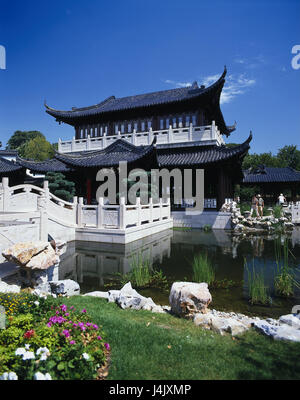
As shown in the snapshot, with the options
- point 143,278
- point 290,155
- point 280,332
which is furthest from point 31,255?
point 290,155

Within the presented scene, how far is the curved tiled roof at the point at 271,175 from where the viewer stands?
27312mm

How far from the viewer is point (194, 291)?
12.4 feet

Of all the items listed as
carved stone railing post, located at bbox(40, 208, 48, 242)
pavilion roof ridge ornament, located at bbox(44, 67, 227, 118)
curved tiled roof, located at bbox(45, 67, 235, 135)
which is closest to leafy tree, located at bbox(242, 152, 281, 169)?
curved tiled roof, located at bbox(45, 67, 235, 135)

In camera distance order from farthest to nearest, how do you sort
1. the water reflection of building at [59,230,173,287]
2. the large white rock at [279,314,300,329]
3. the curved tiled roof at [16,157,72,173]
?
the curved tiled roof at [16,157,72,173] → the water reflection of building at [59,230,173,287] → the large white rock at [279,314,300,329]

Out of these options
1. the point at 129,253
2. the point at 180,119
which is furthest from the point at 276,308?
the point at 180,119

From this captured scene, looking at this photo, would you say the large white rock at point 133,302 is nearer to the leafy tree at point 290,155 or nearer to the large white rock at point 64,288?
the large white rock at point 64,288

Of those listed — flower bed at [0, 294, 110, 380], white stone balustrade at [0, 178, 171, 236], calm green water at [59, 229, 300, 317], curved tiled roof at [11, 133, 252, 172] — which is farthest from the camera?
curved tiled roof at [11, 133, 252, 172]

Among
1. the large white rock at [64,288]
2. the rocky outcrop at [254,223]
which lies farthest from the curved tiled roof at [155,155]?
the large white rock at [64,288]

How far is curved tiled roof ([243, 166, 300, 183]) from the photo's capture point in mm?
27312

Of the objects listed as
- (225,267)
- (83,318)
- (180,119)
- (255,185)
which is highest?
(180,119)

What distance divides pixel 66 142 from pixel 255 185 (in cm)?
2145

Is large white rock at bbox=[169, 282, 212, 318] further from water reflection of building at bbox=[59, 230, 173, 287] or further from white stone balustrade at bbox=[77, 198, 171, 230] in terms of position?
white stone balustrade at bbox=[77, 198, 171, 230]

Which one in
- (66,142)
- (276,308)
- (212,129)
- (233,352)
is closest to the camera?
(233,352)
